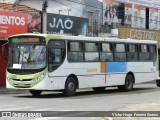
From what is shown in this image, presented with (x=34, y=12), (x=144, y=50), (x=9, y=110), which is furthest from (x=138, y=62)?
(x=9, y=110)

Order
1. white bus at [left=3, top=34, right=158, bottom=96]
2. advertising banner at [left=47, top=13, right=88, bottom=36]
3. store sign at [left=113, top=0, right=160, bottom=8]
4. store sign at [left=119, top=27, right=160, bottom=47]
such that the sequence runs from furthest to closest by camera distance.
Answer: store sign at [left=113, top=0, right=160, bottom=8], store sign at [left=119, top=27, right=160, bottom=47], advertising banner at [left=47, top=13, right=88, bottom=36], white bus at [left=3, top=34, right=158, bottom=96]

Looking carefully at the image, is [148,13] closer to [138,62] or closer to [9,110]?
[138,62]

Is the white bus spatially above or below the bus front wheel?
above

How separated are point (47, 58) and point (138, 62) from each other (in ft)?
25.2

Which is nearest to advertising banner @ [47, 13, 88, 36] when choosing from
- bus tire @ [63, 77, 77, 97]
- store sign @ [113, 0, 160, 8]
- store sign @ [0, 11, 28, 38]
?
store sign @ [0, 11, 28, 38]

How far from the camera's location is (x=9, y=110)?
1542 centimetres

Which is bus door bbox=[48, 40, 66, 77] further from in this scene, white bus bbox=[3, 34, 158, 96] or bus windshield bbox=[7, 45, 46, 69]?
bus windshield bbox=[7, 45, 46, 69]

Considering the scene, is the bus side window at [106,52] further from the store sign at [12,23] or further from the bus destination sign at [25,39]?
the store sign at [12,23]

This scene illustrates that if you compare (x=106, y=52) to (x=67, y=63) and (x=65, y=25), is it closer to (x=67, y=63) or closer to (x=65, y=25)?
(x=67, y=63)

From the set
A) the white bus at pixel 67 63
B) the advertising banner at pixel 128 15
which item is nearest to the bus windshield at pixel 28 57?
the white bus at pixel 67 63

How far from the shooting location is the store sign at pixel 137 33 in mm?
39294

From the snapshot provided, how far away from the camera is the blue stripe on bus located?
965 inches

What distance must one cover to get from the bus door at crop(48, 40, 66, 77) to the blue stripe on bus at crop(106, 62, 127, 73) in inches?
146

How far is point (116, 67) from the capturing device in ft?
82.2
